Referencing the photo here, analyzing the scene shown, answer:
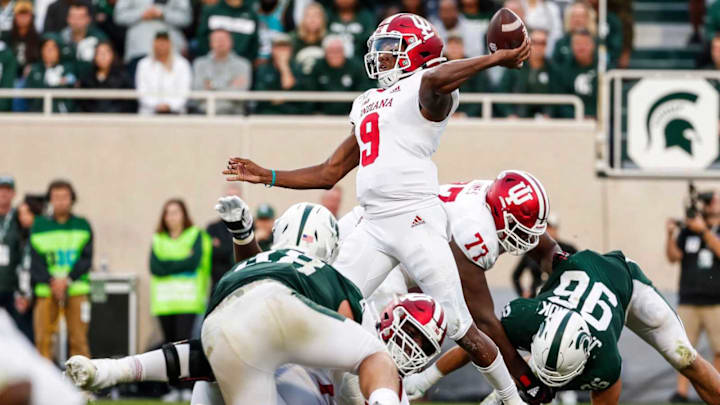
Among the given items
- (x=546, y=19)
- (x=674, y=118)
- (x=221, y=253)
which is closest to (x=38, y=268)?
(x=221, y=253)

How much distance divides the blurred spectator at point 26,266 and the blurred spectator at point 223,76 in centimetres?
181

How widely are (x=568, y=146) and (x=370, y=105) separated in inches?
219

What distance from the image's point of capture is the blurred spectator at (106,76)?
12.2m

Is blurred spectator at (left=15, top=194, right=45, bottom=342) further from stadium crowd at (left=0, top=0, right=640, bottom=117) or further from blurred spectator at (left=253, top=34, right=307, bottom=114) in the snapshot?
blurred spectator at (left=253, top=34, right=307, bottom=114)

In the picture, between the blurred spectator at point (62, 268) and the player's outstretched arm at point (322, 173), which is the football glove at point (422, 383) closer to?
the player's outstretched arm at point (322, 173)

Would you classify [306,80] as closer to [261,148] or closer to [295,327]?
[261,148]

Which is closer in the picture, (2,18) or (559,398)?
(559,398)

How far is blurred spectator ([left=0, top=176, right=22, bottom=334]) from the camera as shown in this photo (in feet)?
36.4

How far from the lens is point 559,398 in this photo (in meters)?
10.9

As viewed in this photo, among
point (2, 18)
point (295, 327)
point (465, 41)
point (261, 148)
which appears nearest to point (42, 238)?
point (261, 148)

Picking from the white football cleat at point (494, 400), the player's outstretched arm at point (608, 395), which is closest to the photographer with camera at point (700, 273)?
the player's outstretched arm at point (608, 395)

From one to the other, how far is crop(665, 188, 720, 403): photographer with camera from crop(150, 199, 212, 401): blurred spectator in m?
3.79

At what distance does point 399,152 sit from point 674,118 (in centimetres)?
571

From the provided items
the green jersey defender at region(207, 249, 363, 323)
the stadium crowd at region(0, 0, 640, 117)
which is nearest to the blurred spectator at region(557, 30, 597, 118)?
the stadium crowd at region(0, 0, 640, 117)
